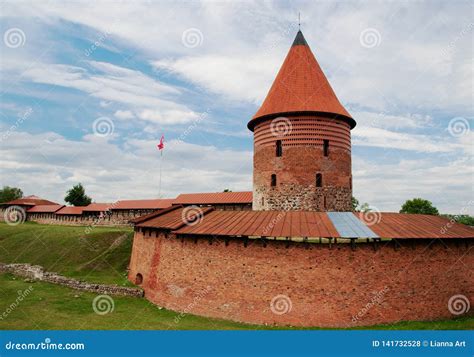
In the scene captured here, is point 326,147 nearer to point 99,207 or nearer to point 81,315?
point 81,315

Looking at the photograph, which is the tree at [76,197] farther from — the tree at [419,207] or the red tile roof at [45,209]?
the tree at [419,207]

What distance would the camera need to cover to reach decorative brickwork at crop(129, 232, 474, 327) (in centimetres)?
1208

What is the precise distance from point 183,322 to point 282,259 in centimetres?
396

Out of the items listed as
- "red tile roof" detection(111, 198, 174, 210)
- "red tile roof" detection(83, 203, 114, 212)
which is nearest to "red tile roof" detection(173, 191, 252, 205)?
"red tile roof" detection(111, 198, 174, 210)

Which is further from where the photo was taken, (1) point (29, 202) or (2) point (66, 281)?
(1) point (29, 202)

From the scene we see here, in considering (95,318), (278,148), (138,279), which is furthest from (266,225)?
(138,279)

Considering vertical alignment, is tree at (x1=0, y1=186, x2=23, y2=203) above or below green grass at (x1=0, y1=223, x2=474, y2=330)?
above

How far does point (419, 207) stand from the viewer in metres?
55.4

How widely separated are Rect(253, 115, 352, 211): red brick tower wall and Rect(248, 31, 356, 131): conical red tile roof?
18.4 inches

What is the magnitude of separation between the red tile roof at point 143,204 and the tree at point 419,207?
115 feet

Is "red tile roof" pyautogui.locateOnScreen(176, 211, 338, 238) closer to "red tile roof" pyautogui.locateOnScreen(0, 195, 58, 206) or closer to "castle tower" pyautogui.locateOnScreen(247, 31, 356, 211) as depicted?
"castle tower" pyautogui.locateOnScreen(247, 31, 356, 211)

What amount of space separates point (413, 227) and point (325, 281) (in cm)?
409

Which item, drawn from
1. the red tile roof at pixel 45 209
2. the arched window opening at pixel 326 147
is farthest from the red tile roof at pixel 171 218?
the red tile roof at pixel 45 209

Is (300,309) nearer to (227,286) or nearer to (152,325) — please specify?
(227,286)
